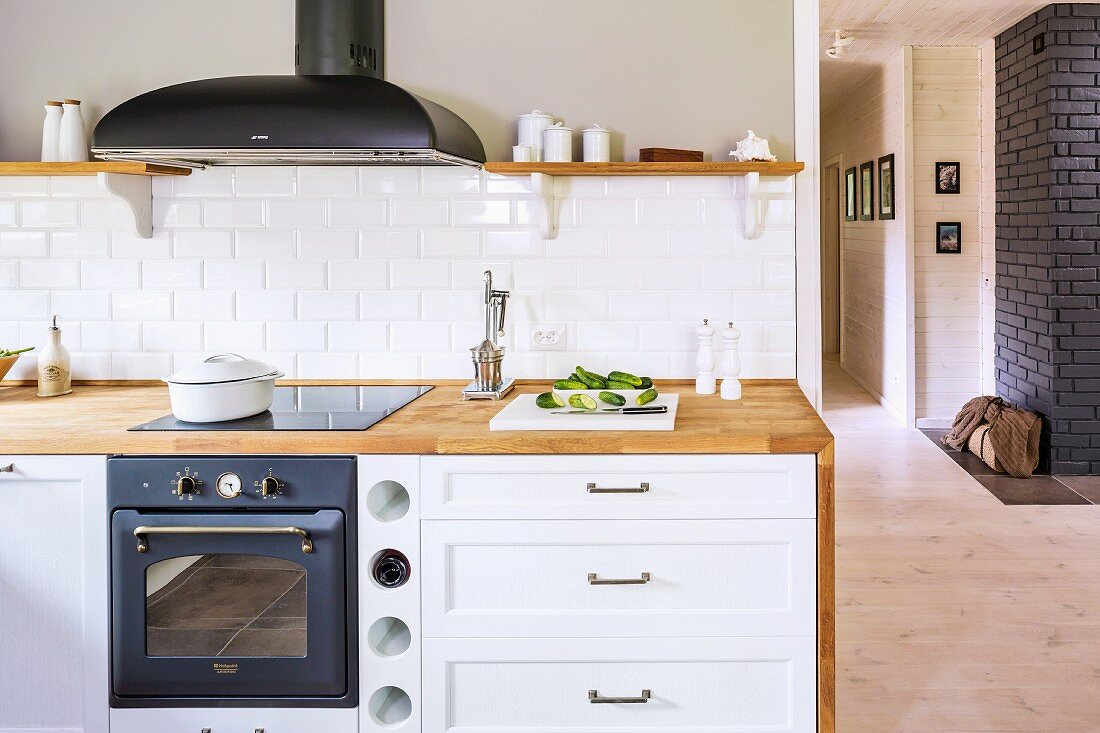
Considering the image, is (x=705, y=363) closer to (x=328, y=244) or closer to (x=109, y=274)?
(x=328, y=244)

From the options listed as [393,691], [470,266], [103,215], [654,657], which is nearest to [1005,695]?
[654,657]

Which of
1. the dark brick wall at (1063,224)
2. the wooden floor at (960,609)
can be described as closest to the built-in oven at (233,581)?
the wooden floor at (960,609)

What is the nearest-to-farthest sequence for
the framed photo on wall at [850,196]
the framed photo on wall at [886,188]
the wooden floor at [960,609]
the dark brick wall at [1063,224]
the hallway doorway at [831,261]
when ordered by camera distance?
1. the wooden floor at [960,609]
2. the dark brick wall at [1063,224]
3. the framed photo on wall at [886,188]
4. the framed photo on wall at [850,196]
5. the hallway doorway at [831,261]

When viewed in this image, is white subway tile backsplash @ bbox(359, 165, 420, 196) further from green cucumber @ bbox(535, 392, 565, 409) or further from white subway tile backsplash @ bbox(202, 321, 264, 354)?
green cucumber @ bbox(535, 392, 565, 409)

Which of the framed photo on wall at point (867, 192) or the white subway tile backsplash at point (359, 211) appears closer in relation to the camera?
the white subway tile backsplash at point (359, 211)

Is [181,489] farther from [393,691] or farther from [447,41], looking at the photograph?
[447,41]

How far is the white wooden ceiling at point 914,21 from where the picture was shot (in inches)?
217

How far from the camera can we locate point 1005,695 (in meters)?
2.93

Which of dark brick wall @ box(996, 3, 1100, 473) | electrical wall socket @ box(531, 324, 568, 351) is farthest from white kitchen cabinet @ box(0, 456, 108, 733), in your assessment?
dark brick wall @ box(996, 3, 1100, 473)

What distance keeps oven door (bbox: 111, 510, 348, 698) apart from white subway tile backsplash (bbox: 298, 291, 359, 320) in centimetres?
92

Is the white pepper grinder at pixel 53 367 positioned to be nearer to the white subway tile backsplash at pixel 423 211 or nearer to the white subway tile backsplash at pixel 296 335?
the white subway tile backsplash at pixel 296 335

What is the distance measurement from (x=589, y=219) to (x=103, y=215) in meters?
→ 1.47

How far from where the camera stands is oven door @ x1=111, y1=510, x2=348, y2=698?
85.4 inches

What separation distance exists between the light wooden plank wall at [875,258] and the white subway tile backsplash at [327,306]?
534 centimetres
